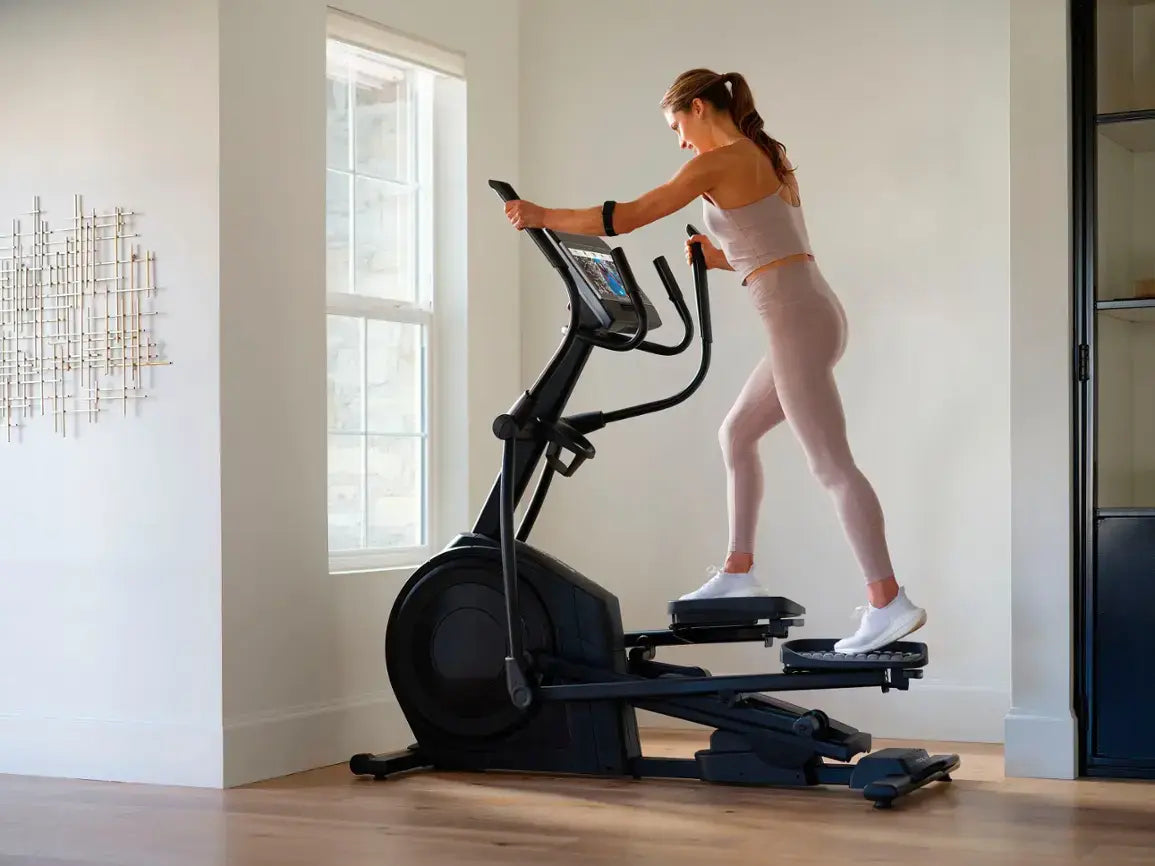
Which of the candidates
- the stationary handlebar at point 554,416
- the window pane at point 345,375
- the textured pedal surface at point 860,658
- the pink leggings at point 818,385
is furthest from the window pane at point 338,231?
the textured pedal surface at point 860,658

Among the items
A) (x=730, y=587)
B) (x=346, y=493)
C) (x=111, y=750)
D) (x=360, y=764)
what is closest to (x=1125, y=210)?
(x=730, y=587)

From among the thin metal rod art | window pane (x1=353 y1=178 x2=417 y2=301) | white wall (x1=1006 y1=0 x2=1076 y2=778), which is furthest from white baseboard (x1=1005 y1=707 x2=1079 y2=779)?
the thin metal rod art

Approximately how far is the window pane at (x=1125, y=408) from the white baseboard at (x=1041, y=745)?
652 mm

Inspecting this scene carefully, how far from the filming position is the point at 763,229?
4.15 m

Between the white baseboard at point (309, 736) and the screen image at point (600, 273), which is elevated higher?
the screen image at point (600, 273)

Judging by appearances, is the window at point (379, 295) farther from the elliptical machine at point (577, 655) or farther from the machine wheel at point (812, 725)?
the machine wheel at point (812, 725)

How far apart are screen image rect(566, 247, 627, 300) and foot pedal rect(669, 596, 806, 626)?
35.8 inches

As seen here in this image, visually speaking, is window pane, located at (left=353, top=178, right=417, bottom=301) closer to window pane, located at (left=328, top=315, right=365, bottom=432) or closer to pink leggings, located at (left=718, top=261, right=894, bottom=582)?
window pane, located at (left=328, top=315, right=365, bottom=432)

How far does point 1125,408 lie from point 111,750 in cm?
323

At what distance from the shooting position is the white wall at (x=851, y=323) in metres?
5.07

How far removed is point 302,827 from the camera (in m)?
3.70

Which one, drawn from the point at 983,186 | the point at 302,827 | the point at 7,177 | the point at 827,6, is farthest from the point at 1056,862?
the point at 7,177

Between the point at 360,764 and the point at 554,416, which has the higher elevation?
the point at 554,416

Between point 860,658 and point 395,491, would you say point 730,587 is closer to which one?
point 860,658
